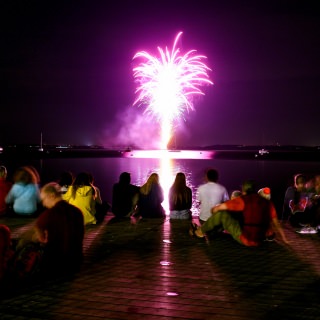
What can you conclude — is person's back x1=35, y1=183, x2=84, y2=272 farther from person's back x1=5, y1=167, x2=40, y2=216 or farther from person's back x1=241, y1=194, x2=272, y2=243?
person's back x1=5, y1=167, x2=40, y2=216

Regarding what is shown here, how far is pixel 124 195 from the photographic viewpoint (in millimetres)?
12602

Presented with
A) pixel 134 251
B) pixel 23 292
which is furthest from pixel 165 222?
pixel 23 292

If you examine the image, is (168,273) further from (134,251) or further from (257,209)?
(257,209)

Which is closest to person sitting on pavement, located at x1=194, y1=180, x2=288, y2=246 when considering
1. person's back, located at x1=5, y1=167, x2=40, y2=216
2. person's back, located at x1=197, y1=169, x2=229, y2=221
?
person's back, located at x1=197, y1=169, x2=229, y2=221

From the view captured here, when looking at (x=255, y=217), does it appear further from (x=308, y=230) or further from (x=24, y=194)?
(x=24, y=194)

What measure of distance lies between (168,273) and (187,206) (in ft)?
16.6

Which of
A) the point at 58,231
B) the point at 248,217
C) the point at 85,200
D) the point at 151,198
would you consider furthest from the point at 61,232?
the point at 151,198

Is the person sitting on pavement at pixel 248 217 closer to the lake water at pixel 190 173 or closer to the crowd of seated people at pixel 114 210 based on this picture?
the crowd of seated people at pixel 114 210

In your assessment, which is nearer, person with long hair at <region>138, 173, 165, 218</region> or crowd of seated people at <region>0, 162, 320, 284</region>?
crowd of seated people at <region>0, 162, 320, 284</region>

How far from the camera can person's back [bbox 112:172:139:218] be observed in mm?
12547

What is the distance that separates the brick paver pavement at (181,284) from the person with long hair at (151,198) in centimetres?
266

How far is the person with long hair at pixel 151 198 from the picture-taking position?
12.5 metres

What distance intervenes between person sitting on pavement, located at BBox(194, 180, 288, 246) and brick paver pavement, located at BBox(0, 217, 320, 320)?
275 millimetres

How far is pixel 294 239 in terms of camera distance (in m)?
9.96
